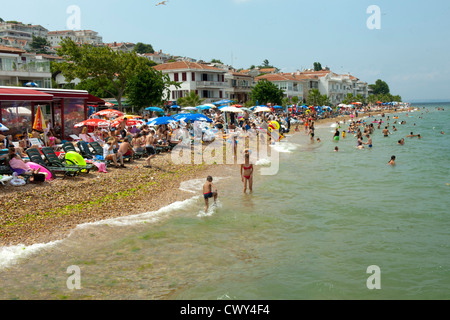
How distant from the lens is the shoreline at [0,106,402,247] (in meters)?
9.47

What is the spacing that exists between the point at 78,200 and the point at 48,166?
2.63m

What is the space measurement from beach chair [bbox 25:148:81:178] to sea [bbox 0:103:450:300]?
3.55 meters

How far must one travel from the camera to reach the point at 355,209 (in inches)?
522

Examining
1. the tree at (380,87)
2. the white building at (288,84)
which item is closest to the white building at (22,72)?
the white building at (288,84)

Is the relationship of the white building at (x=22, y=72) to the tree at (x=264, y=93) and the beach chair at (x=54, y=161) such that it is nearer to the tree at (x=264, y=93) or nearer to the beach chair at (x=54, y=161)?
the beach chair at (x=54, y=161)

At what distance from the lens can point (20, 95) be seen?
1673cm

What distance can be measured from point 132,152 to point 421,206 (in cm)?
1194

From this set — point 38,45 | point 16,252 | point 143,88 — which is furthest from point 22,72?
point 38,45

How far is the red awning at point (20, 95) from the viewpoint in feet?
53.4

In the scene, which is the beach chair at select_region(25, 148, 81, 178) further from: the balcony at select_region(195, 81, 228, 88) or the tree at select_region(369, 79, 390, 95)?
the tree at select_region(369, 79, 390, 95)

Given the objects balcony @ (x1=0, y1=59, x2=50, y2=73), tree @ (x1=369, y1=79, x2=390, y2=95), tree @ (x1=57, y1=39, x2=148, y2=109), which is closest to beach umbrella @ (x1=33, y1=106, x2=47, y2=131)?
tree @ (x1=57, y1=39, x2=148, y2=109)

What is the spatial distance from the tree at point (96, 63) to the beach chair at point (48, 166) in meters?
21.4
